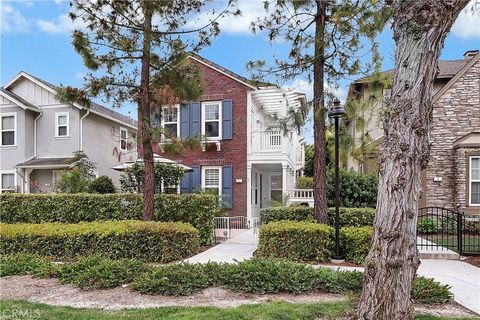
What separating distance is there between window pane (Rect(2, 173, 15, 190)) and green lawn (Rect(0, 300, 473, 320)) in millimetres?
16314

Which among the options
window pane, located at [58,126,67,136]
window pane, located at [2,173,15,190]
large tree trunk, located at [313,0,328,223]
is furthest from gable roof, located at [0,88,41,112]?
large tree trunk, located at [313,0,328,223]

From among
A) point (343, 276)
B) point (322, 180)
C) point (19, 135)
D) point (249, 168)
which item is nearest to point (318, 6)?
point (322, 180)

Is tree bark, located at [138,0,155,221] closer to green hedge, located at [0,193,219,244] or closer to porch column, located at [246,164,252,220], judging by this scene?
green hedge, located at [0,193,219,244]

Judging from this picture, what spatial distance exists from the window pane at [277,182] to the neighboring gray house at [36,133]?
7.85 meters

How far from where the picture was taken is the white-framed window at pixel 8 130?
18594 millimetres

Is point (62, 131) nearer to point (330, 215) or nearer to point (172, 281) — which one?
point (330, 215)

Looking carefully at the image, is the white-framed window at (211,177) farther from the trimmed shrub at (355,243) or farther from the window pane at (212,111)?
the trimmed shrub at (355,243)

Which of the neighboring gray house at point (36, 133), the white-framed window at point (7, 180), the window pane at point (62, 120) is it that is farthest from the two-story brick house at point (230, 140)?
the white-framed window at point (7, 180)

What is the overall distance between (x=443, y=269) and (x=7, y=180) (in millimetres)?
20012

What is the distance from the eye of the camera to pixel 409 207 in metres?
3.54

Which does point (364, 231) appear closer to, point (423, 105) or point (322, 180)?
point (322, 180)

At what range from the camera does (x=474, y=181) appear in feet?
44.9

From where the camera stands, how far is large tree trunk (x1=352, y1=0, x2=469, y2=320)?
3508 mm
